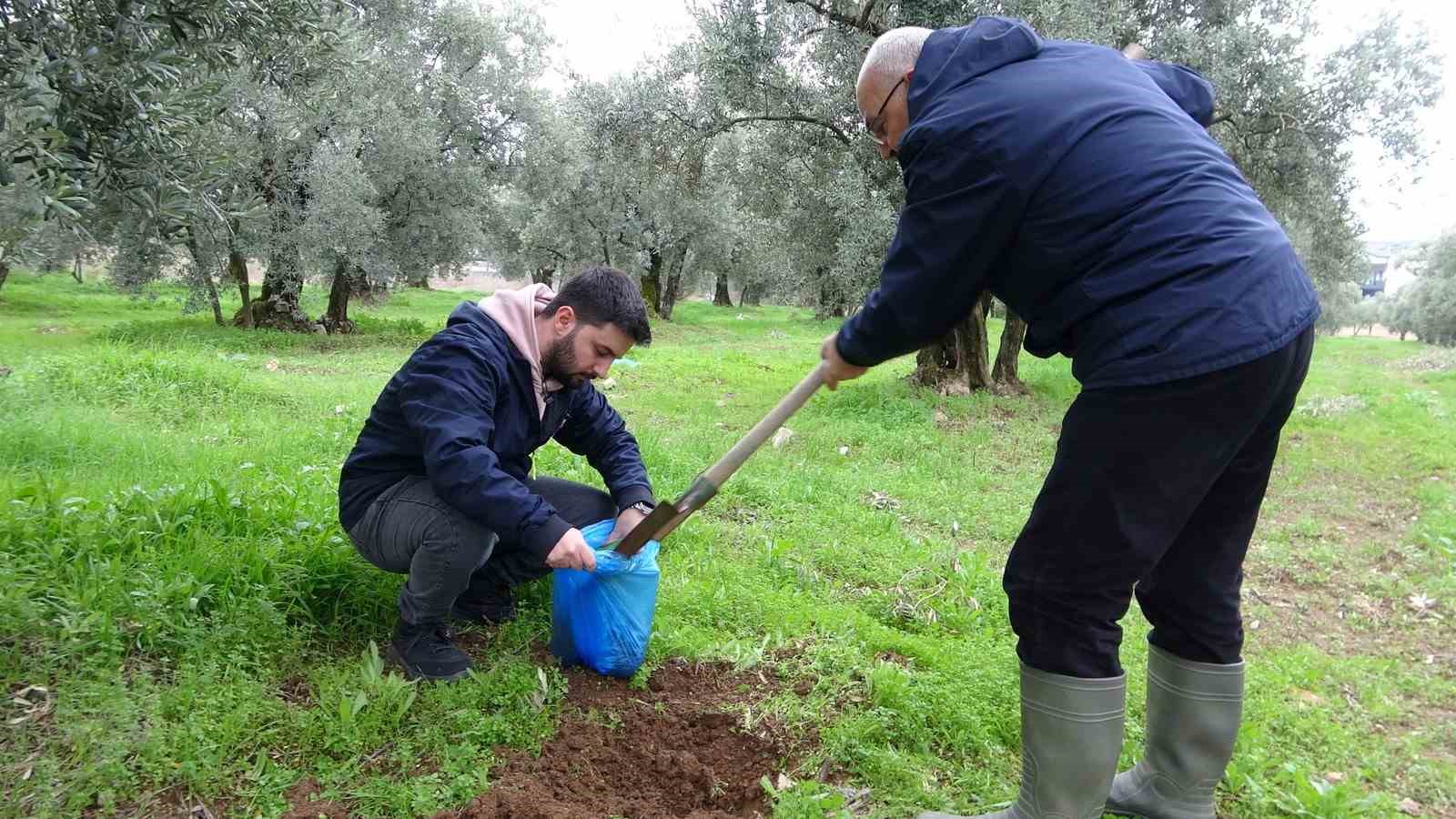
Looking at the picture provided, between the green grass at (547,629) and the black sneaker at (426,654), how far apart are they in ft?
0.32

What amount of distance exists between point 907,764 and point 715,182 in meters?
11.8

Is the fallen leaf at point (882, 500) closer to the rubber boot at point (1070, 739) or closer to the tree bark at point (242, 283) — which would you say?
the rubber boot at point (1070, 739)

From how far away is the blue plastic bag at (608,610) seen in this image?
338 centimetres

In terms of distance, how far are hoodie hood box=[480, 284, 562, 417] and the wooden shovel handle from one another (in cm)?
84

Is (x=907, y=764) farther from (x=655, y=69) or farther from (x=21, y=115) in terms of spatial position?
(x=655, y=69)

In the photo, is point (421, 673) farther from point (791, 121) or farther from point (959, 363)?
point (959, 363)

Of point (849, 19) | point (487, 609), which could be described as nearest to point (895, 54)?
point (487, 609)

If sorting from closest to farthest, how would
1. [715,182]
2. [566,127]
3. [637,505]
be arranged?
[637,505] → [715,182] → [566,127]

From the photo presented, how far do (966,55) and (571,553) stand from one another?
1.99 metres

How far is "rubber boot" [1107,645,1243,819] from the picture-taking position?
2.69m

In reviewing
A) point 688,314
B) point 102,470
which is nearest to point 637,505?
point 102,470

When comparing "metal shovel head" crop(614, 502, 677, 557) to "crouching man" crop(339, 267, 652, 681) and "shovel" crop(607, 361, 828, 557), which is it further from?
"crouching man" crop(339, 267, 652, 681)

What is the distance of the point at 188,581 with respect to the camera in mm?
3410

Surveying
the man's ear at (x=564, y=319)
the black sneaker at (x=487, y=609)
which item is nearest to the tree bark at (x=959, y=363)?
the black sneaker at (x=487, y=609)
